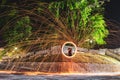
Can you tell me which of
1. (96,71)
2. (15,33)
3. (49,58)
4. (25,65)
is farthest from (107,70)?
(15,33)

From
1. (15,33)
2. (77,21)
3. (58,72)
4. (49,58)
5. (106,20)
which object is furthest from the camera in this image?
(106,20)

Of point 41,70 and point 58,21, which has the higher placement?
point 58,21

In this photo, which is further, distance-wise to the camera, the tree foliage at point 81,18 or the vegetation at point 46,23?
the tree foliage at point 81,18

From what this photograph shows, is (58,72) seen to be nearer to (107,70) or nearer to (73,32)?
(107,70)

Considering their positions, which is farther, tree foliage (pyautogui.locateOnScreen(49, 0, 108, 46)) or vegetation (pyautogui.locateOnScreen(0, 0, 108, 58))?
tree foliage (pyautogui.locateOnScreen(49, 0, 108, 46))

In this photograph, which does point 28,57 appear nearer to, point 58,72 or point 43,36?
point 43,36

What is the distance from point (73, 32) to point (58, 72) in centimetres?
507

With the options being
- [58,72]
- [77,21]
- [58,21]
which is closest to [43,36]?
[58,21]

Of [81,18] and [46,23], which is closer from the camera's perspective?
[46,23]

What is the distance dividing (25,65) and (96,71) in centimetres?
330

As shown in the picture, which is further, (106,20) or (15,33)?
(106,20)

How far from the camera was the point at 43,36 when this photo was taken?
18125 mm

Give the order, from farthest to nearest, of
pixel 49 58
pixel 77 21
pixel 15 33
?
pixel 77 21, pixel 15 33, pixel 49 58

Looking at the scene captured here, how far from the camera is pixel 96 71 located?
15.2 meters
